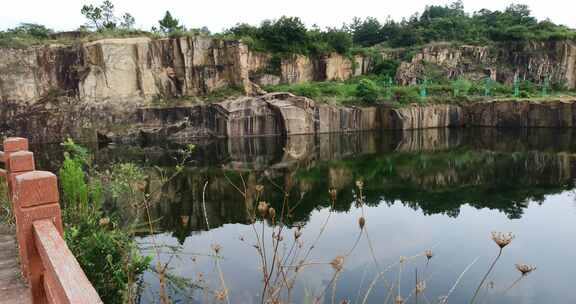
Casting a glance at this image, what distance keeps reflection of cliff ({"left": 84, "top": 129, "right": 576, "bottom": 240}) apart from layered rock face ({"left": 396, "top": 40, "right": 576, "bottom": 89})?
10.8 m

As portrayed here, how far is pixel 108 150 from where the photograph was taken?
2017cm

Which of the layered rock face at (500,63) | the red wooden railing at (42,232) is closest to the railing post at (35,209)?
the red wooden railing at (42,232)

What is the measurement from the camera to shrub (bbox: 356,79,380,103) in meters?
26.2

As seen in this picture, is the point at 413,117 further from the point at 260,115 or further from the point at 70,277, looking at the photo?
the point at 70,277

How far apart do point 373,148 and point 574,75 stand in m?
20.6

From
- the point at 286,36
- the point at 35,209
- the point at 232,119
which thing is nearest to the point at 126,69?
the point at 232,119

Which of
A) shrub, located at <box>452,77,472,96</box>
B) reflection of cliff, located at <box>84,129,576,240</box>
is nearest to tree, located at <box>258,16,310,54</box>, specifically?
reflection of cliff, located at <box>84,129,576,240</box>

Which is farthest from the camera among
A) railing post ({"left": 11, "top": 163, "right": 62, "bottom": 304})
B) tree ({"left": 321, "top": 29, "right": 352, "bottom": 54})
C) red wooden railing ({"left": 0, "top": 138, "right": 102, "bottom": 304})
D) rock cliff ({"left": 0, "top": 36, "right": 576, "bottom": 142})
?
tree ({"left": 321, "top": 29, "right": 352, "bottom": 54})

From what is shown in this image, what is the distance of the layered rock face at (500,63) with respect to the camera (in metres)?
30.3

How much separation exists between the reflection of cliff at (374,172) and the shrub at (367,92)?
447 cm

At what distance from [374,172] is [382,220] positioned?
522 cm

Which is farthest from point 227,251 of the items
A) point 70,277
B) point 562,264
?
point 70,277

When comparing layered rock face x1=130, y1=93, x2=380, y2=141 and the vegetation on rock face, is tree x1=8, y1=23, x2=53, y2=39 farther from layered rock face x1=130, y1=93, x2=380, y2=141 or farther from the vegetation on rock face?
the vegetation on rock face

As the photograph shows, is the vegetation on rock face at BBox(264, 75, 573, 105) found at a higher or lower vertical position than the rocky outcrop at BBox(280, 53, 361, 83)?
lower
